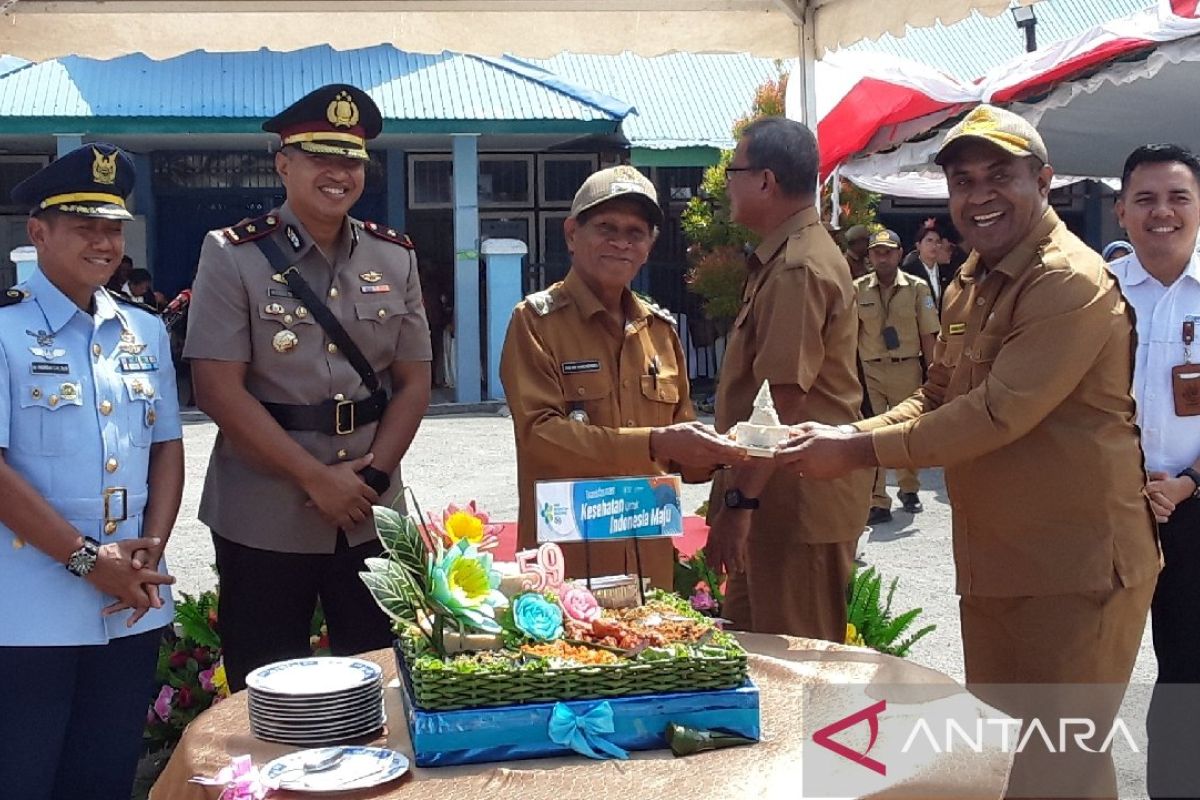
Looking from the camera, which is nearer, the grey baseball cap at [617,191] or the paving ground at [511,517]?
the grey baseball cap at [617,191]

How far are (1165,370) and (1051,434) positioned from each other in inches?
42.0

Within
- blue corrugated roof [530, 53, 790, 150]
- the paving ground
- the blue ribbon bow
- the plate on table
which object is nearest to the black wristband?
the plate on table

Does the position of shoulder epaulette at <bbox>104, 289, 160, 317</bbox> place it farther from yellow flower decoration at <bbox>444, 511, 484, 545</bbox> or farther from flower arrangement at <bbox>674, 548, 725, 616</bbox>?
flower arrangement at <bbox>674, 548, 725, 616</bbox>

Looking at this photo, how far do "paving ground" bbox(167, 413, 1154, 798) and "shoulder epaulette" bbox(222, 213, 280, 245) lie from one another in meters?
3.34

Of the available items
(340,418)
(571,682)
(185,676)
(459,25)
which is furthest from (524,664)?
(459,25)

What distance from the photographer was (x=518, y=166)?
17.0m

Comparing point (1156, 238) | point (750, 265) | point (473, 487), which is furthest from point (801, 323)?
point (473, 487)

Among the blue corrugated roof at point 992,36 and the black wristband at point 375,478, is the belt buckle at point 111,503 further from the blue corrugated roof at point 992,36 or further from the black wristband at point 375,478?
the blue corrugated roof at point 992,36

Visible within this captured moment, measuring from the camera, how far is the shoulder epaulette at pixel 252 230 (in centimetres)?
321

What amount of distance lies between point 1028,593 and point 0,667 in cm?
240

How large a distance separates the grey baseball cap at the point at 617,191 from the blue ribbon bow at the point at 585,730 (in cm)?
154

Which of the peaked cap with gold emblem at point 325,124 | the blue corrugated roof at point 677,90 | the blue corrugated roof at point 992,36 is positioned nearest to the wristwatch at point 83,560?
the peaked cap with gold emblem at point 325,124

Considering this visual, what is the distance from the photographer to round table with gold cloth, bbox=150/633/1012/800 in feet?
6.43

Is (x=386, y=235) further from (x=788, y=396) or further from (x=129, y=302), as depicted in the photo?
(x=788, y=396)
